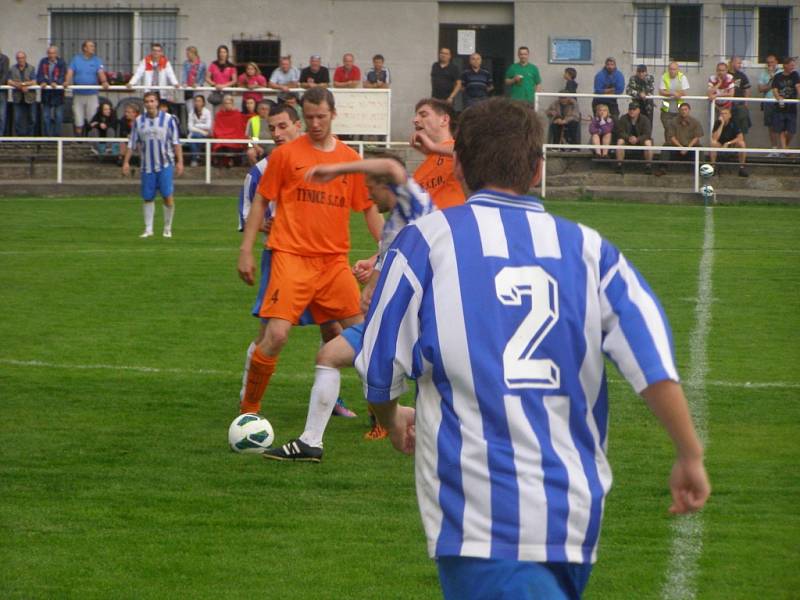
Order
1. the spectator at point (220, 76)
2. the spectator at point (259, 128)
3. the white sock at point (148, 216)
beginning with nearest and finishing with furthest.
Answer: the white sock at point (148, 216) < the spectator at point (259, 128) < the spectator at point (220, 76)

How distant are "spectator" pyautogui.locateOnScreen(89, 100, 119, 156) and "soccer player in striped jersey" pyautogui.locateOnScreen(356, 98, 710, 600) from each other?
24.2 meters

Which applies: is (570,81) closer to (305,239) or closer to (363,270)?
(305,239)

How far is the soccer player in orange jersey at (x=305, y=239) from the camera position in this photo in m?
8.23

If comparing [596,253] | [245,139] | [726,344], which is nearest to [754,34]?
[245,139]

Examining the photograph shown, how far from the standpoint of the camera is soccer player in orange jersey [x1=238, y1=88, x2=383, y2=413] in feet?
27.0

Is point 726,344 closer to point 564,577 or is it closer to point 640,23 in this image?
point 564,577

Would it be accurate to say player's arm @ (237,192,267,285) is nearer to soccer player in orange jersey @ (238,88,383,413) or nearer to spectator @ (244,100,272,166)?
soccer player in orange jersey @ (238,88,383,413)

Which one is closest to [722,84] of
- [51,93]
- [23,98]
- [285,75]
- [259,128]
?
[285,75]

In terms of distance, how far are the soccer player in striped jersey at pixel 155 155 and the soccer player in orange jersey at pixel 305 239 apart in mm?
11733

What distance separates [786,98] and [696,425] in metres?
19.7

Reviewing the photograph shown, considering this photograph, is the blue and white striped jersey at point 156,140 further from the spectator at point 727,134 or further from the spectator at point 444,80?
the spectator at point 727,134

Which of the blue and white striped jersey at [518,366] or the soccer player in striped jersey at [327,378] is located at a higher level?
the blue and white striped jersey at [518,366]

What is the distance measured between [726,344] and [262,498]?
5.99 m

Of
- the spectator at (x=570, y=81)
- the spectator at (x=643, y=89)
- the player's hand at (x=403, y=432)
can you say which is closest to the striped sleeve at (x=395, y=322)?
the player's hand at (x=403, y=432)
